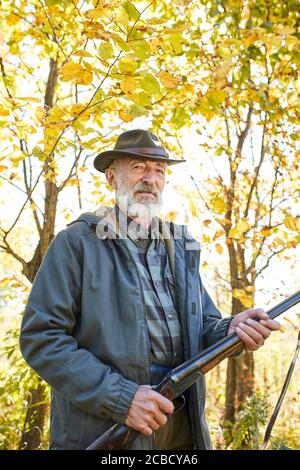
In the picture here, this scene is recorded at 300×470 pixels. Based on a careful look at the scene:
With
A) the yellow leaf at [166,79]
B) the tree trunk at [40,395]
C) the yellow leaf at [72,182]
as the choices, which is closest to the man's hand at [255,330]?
the yellow leaf at [166,79]

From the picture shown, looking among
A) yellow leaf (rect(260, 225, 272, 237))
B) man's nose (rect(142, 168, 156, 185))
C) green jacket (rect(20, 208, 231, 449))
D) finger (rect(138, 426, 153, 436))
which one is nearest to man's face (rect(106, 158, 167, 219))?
man's nose (rect(142, 168, 156, 185))

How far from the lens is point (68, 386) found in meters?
2.23

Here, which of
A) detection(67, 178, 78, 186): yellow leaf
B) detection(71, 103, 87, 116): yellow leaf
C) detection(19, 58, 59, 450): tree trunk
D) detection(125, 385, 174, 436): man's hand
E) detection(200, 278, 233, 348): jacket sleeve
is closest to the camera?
detection(125, 385, 174, 436): man's hand

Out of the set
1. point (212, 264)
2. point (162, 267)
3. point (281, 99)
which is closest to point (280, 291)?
point (212, 264)

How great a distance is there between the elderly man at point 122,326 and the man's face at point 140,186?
10 millimetres

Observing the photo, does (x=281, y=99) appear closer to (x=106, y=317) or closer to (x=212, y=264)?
(x=212, y=264)

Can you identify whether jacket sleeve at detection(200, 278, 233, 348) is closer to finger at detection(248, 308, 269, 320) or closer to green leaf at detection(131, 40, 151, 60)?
finger at detection(248, 308, 269, 320)

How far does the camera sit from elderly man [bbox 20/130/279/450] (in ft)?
7.27

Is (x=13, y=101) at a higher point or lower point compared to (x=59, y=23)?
lower

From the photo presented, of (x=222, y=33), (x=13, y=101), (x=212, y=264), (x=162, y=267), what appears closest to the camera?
(x=162, y=267)

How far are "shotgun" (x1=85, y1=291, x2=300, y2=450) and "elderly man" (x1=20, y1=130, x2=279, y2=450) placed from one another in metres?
0.05

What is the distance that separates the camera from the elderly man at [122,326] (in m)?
2.21

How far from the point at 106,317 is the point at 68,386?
361 mm

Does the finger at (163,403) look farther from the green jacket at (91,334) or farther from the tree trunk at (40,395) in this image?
the tree trunk at (40,395)
